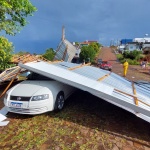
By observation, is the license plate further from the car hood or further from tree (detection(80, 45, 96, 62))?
tree (detection(80, 45, 96, 62))

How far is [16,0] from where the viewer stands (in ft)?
24.5

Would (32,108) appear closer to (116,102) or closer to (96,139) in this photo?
(96,139)

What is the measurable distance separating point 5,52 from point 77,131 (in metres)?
6.17

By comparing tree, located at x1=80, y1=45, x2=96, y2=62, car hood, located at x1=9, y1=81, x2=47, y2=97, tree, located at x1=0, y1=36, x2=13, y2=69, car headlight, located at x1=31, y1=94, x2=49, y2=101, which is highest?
tree, located at x1=0, y1=36, x2=13, y2=69

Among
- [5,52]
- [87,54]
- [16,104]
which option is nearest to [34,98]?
[16,104]

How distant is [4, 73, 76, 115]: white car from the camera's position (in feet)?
18.5

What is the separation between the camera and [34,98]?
5656 millimetres

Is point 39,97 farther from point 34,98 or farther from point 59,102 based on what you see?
point 59,102

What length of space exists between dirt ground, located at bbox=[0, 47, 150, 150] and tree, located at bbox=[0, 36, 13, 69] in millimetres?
3500

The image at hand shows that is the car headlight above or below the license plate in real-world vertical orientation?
above

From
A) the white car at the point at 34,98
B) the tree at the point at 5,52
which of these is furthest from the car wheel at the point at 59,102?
the tree at the point at 5,52

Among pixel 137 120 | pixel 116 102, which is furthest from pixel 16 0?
pixel 137 120

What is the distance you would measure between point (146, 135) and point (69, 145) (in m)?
2.24

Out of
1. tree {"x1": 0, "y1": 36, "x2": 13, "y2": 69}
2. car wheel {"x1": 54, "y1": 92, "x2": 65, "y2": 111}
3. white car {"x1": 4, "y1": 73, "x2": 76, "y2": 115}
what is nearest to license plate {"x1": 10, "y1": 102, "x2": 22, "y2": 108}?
white car {"x1": 4, "y1": 73, "x2": 76, "y2": 115}
